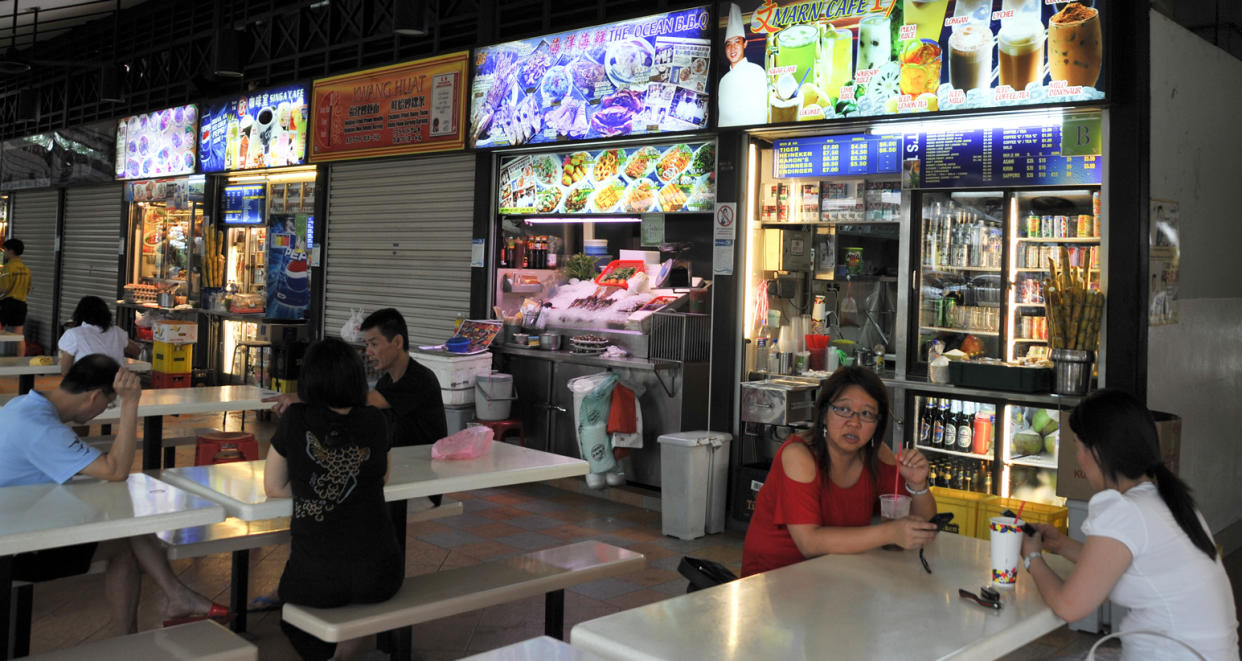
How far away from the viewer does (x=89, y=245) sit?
15445mm

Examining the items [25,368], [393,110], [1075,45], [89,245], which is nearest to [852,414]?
[1075,45]

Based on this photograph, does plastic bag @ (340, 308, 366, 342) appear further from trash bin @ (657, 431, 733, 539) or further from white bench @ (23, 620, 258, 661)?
white bench @ (23, 620, 258, 661)

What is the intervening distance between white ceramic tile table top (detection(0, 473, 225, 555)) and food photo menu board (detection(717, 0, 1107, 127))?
15.4 ft

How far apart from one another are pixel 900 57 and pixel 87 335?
582 cm

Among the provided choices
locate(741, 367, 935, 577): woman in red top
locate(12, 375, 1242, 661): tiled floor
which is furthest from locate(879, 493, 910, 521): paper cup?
locate(12, 375, 1242, 661): tiled floor

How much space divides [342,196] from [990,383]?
7.28 meters

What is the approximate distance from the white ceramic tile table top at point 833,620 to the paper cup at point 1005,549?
64 millimetres

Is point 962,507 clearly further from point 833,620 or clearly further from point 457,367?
point 457,367

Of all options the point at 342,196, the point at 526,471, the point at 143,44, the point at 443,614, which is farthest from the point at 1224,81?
the point at 143,44

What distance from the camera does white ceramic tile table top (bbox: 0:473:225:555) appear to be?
121 inches

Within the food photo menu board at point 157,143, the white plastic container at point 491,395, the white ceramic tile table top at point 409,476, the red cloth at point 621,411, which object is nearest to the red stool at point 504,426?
the white plastic container at point 491,395

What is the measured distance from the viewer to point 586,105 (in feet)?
26.5

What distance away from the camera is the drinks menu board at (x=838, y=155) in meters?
6.86

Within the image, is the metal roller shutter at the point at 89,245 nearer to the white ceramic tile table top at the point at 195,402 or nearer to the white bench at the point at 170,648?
the white ceramic tile table top at the point at 195,402
